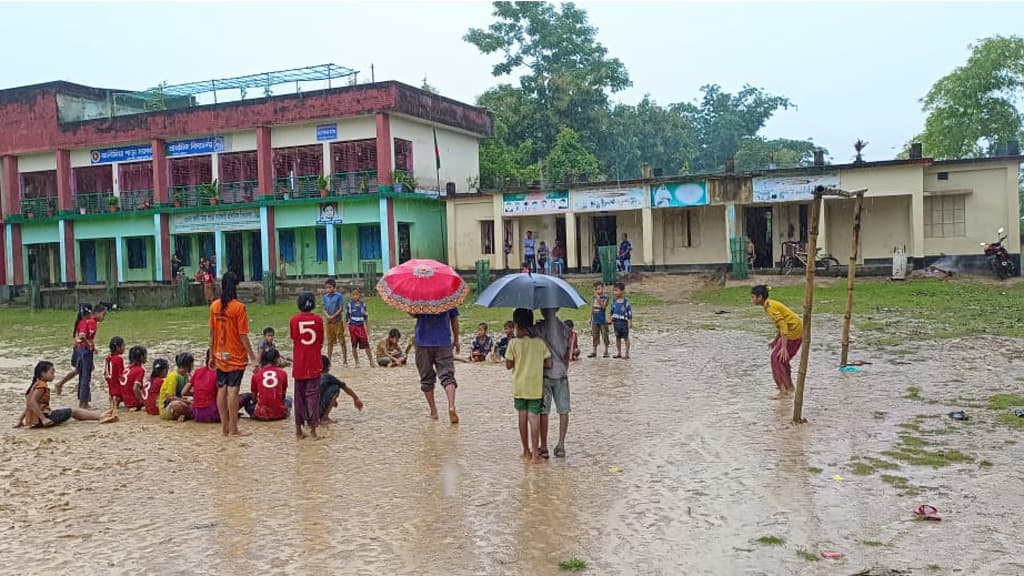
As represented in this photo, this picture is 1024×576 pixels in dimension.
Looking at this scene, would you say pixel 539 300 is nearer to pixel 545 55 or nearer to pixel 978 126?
pixel 978 126

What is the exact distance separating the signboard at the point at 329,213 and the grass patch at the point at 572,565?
94.6 feet

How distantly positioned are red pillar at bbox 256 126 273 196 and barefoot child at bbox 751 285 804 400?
27022 mm

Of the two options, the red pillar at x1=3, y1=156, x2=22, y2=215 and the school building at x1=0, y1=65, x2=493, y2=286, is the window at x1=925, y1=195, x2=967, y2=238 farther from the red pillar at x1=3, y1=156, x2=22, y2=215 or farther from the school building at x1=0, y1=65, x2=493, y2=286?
the red pillar at x1=3, y1=156, x2=22, y2=215

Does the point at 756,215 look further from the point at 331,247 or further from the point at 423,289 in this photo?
the point at 423,289

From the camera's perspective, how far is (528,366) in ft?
24.6

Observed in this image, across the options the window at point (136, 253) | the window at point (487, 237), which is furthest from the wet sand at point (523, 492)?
the window at point (136, 253)

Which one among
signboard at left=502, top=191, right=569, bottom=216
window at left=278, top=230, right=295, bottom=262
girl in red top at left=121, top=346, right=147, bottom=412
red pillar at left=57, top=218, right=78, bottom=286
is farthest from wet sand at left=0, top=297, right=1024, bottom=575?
red pillar at left=57, top=218, right=78, bottom=286

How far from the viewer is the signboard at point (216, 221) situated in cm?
3491

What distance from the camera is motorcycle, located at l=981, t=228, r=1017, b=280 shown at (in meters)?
24.4

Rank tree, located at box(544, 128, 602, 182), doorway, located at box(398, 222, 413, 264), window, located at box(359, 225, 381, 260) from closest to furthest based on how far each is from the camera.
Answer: doorway, located at box(398, 222, 413, 264) → window, located at box(359, 225, 381, 260) → tree, located at box(544, 128, 602, 182)

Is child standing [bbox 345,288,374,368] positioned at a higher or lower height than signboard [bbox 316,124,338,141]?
lower

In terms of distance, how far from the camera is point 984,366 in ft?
39.6

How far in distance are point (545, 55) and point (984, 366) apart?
3623 centimetres

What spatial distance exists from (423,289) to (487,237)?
77.4 ft
